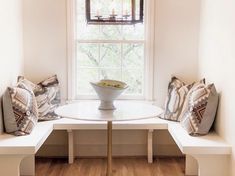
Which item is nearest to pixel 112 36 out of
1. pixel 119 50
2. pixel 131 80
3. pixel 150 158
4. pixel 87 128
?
pixel 119 50

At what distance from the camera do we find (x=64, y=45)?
4.32 meters

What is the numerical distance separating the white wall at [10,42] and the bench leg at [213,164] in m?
1.94

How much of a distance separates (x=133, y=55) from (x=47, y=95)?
111cm

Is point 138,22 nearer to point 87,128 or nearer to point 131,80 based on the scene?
point 131,80

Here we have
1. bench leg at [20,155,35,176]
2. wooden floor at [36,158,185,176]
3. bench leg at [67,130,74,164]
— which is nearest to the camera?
bench leg at [20,155,35,176]

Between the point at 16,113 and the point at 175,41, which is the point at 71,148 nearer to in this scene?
the point at 16,113

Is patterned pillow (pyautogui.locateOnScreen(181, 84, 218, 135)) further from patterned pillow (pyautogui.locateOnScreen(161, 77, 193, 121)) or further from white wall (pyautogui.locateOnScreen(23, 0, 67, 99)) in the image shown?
white wall (pyautogui.locateOnScreen(23, 0, 67, 99))

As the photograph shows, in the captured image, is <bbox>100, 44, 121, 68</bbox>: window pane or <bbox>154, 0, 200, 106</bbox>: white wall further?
<bbox>100, 44, 121, 68</bbox>: window pane

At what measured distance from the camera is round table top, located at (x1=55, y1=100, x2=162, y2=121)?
10.1 feet

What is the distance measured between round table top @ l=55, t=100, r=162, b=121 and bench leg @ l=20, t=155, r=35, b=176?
26.7 inches

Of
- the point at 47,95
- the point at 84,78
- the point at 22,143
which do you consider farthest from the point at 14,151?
the point at 84,78

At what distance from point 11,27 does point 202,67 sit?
210 cm

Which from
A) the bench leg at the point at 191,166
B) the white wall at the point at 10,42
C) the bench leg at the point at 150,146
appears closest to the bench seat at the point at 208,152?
the bench leg at the point at 191,166

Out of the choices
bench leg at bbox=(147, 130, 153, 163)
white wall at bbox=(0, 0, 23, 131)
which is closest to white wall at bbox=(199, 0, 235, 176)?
bench leg at bbox=(147, 130, 153, 163)
